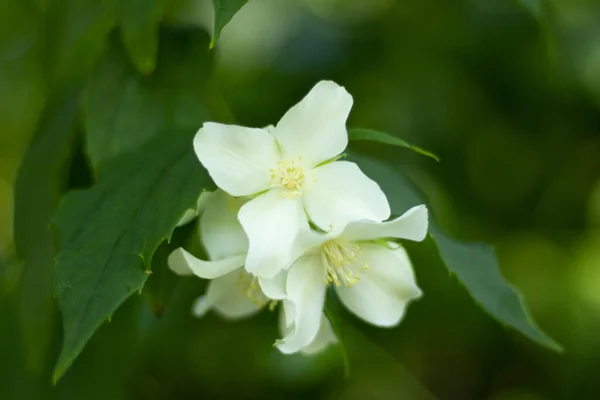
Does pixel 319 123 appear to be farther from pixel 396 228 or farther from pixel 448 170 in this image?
pixel 448 170

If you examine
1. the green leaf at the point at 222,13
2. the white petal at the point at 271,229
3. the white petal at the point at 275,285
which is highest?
the green leaf at the point at 222,13

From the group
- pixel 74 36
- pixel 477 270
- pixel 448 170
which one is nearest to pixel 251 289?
pixel 477 270

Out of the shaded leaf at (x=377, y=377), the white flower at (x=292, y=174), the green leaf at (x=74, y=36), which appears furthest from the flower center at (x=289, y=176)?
the shaded leaf at (x=377, y=377)

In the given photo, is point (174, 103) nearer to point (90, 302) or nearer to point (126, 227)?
point (126, 227)

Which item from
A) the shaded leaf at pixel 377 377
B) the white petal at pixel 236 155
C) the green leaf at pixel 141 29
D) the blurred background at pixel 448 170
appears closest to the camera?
the white petal at pixel 236 155

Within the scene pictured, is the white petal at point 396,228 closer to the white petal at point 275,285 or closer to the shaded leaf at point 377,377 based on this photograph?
the white petal at point 275,285

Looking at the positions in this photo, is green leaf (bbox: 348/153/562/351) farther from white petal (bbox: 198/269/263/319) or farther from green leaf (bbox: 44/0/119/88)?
green leaf (bbox: 44/0/119/88)

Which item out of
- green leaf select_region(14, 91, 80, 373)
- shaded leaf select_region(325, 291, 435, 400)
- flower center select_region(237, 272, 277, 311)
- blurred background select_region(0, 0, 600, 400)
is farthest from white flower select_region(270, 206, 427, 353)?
shaded leaf select_region(325, 291, 435, 400)
